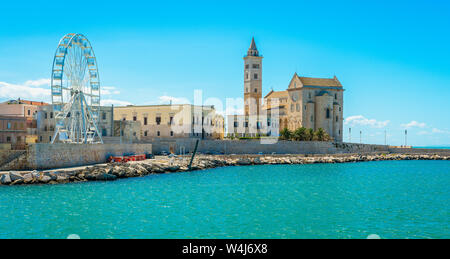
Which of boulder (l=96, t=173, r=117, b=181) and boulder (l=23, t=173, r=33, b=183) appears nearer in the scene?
boulder (l=23, t=173, r=33, b=183)

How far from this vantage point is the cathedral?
6788cm

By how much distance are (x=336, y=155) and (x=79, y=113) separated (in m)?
37.8

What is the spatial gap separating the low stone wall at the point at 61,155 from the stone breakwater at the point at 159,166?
1.60 metres

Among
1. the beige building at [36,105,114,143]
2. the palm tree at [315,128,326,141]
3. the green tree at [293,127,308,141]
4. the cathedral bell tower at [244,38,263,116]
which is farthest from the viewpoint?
the cathedral bell tower at [244,38,263,116]

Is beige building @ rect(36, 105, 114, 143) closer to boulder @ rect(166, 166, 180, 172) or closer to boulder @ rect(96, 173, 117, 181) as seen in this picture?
boulder @ rect(166, 166, 180, 172)

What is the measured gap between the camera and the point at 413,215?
19062mm

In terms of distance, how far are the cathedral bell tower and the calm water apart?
4249cm

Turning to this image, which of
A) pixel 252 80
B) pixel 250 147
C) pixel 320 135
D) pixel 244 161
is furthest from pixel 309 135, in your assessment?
pixel 244 161

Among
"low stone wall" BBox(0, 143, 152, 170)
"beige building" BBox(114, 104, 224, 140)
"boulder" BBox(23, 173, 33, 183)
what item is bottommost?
"boulder" BBox(23, 173, 33, 183)

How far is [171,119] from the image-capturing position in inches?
2264

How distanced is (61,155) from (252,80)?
45.1 metres

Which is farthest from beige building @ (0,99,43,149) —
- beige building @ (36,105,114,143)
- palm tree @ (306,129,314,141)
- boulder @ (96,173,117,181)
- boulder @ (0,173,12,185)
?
palm tree @ (306,129,314,141)

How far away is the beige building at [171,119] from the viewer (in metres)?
57.0

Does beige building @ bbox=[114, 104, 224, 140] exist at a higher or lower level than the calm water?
higher
